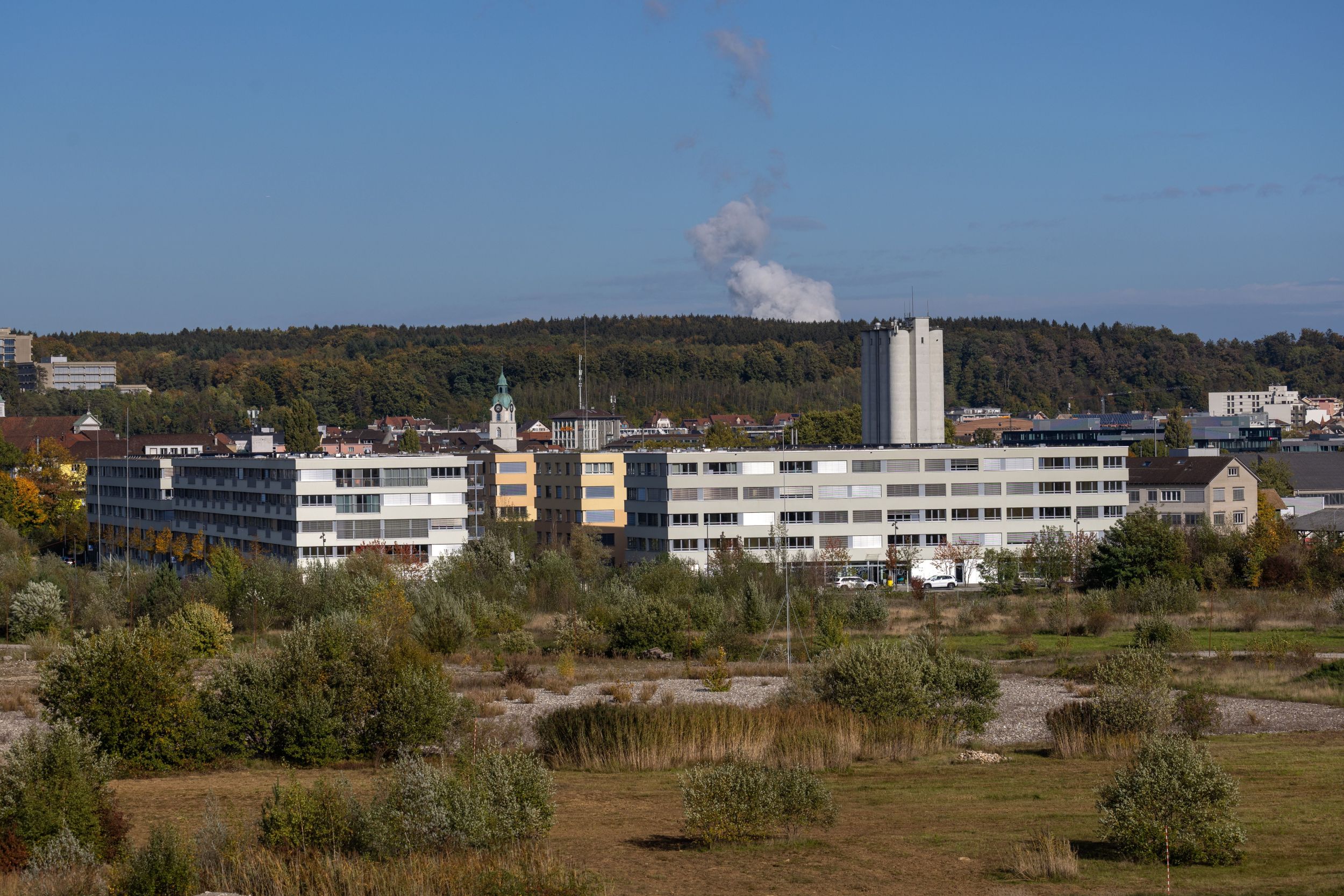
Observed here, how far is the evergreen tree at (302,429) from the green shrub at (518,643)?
77.9 m

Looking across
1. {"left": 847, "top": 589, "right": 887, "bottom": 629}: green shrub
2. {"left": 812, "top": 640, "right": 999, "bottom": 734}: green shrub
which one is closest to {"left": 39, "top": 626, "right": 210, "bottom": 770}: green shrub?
{"left": 812, "top": 640, "right": 999, "bottom": 734}: green shrub

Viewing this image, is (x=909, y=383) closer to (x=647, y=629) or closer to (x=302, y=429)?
(x=302, y=429)

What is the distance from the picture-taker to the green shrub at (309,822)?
17047 millimetres

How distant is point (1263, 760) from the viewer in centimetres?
2480

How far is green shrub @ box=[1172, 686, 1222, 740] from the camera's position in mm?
27484

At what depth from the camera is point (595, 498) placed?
94875 mm

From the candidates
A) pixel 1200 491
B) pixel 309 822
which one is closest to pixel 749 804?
pixel 309 822

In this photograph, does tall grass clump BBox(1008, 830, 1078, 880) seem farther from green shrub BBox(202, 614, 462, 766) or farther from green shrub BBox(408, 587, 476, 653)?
green shrub BBox(408, 587, 476, 653)

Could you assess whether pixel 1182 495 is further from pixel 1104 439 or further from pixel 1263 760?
pixel 1263 760

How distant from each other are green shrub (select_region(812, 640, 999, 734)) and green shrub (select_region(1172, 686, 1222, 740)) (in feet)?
11.0

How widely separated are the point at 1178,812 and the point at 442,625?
112ft

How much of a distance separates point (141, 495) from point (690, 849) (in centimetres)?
9597

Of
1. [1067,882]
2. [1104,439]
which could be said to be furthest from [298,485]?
[1104,439]

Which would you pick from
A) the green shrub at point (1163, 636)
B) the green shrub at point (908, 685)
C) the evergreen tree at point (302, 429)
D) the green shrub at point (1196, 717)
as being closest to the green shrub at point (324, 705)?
the green shrub at point (908, 685)
